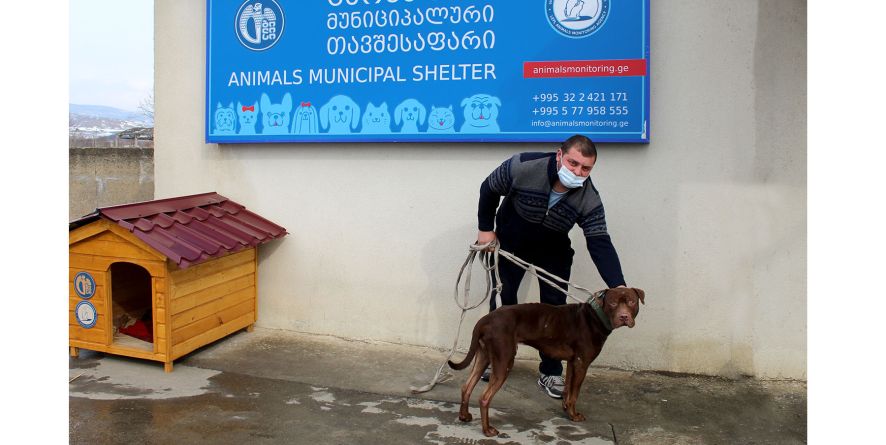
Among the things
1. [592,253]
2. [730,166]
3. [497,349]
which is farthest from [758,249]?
[497,349]

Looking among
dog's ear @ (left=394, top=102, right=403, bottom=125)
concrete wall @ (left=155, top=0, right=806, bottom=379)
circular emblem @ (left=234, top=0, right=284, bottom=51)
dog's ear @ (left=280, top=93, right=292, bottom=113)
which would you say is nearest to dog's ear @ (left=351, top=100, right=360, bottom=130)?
concrete wall @ (left=155, top=0, right=806, bottom=379)

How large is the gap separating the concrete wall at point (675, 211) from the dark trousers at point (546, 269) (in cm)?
54

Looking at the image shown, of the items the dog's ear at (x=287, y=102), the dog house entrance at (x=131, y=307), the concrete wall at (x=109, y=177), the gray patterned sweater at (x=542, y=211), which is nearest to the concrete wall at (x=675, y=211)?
the dog's ear at (x=287, y=102)

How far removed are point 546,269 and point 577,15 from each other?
1.75 metres

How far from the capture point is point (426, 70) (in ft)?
17.4

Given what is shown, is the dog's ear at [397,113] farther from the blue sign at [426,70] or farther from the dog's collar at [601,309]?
the dog's collar at [601,309]

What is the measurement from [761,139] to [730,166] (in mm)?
254

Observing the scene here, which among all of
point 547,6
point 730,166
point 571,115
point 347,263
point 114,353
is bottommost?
point 114,353

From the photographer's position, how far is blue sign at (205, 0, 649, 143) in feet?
16.1

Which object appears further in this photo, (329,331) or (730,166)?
(329,331)

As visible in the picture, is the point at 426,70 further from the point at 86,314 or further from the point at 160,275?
the point at 86,314

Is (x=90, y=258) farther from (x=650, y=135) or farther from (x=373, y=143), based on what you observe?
(x=650, y=135)

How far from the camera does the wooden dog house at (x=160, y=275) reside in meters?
4.80

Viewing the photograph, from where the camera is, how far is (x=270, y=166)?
5.89m
